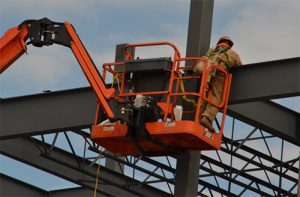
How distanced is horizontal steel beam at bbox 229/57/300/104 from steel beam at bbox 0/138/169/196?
27.4ft

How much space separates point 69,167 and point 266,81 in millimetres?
9384

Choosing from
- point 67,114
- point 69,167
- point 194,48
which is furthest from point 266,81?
point 69,167

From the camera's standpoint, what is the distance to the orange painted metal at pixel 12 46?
2369 cm

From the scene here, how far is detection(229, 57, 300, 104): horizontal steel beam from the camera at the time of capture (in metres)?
22.5

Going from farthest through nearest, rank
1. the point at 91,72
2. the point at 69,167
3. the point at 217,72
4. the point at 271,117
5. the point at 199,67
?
the point at 69,167
the point at 271,117
the point at 91,72
the point at 217,72
the point at 199,67

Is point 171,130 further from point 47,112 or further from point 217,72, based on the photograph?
point 47,112

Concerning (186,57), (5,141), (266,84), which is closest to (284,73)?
(266,84)

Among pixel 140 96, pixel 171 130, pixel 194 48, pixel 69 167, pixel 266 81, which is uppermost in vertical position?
pixel 194 48

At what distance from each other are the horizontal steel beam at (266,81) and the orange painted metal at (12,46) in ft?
15.9

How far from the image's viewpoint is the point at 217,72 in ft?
74.2

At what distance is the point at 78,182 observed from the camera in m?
31.1

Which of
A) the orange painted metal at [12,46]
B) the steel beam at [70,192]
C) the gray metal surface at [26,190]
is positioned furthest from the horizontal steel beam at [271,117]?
the gray metal surface at [26,190]

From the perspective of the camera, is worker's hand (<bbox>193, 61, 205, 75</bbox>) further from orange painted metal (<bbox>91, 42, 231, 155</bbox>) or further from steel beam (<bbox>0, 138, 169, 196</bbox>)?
steel beam (<bbox>0, 138, 169, 196</bbox>)

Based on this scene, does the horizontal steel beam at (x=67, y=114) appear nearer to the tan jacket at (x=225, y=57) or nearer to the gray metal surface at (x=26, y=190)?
the tan jacket at (x=225, y=57)
